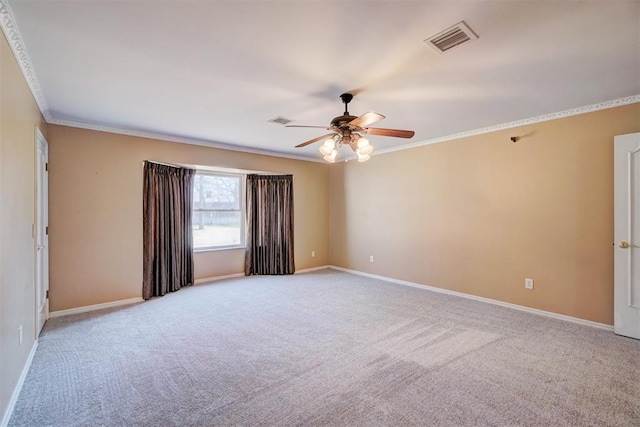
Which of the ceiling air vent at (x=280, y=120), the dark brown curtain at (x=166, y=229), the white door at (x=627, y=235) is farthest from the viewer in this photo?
the dark brown curtain at (x=166, y=229)

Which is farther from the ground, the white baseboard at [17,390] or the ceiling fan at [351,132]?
the ceiling fan at [351,132]

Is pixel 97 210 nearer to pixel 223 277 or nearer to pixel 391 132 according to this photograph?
pixel 223 277

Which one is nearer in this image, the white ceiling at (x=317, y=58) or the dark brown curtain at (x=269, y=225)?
the white ceiling at (x=317, y=58)

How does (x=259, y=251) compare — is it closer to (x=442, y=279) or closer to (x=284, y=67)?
(x=442, y=279)

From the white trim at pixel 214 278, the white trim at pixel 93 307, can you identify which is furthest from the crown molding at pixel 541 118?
the white trim at pixel 93 307

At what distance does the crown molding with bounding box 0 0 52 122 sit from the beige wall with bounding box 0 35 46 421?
63 mm

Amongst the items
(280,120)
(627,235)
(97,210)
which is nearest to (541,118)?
(627,235)

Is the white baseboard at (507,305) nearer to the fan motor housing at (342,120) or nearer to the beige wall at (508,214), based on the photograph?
the beige wall at (508,214)

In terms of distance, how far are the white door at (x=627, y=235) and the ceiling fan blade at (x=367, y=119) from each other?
8.89 feet

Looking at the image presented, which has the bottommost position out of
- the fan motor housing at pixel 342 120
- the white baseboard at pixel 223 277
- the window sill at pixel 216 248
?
the white baseboard at pixel 223 277

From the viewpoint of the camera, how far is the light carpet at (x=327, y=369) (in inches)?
77.8

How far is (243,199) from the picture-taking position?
609cm

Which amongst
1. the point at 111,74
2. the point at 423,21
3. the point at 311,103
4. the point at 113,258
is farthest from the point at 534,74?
the point at 113,258

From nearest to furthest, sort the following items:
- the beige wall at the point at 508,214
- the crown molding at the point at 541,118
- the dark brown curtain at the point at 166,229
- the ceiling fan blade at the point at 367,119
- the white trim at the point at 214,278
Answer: the ceiling fan blade at the point at 367,119, the crown molding at the point at 541,118, the beige wall at the point at 508,214, the dark brown curtain at the point at 166,229, the white trim at the point at 214,278
